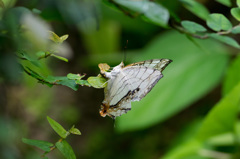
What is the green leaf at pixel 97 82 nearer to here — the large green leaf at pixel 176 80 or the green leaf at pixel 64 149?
the green leaf at pixel 64 149

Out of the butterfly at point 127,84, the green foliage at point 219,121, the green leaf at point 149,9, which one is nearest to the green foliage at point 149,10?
the green leaf at point 149,9

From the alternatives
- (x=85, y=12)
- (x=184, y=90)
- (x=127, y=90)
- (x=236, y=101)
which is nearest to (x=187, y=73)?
(x=184, y=90)

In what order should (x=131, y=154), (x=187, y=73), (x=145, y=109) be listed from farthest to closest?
(x=131, y=154) < (x=187, y=73) < (x=145, y=109)

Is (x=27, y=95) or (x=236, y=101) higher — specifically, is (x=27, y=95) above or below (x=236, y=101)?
below

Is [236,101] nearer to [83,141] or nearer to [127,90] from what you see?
[127,90]

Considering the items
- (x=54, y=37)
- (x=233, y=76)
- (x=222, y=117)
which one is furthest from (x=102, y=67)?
(x=233, y=76)
